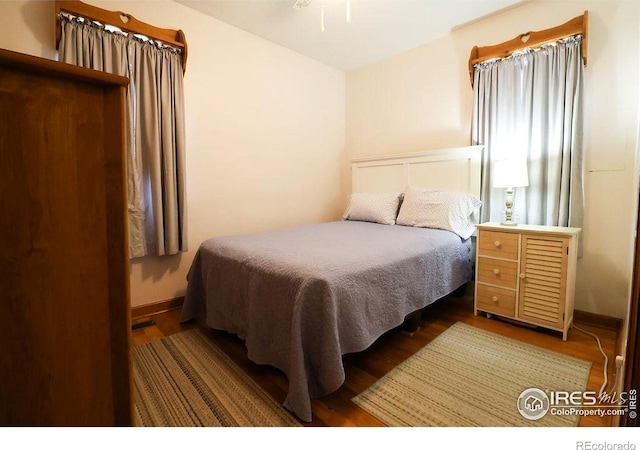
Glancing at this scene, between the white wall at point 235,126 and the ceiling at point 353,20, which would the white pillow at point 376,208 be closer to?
the white wall at point 235,126

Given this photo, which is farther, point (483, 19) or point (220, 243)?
point (483, 19)

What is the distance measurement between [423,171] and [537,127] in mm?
964

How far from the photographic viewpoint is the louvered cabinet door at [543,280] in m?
1.97

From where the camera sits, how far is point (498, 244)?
2221 millimetres

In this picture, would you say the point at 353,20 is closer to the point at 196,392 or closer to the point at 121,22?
the point at 121,22

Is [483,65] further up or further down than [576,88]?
further up

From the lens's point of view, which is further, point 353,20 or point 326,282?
point 353,20

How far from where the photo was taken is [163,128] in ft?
7.67

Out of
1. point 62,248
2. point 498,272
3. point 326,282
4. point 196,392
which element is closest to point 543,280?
point 498,272

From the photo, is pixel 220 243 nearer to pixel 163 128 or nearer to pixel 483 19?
pixel 163 128

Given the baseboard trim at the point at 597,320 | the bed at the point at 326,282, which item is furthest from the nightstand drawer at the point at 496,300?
the baseboard trim at the point at 597,320

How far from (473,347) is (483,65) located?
238cm

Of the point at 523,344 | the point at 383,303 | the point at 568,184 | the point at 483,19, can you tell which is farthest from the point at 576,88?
the point at 383,303

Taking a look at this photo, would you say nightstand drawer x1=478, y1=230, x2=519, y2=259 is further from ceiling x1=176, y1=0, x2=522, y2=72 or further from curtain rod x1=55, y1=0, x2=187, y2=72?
curtain rod x1=55, y1=0, x2=187, y2=72
